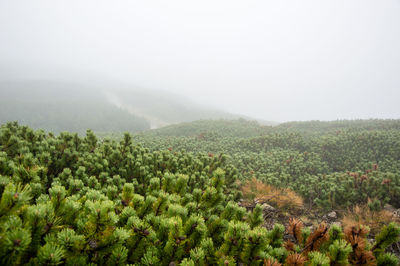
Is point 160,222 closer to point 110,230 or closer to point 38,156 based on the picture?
point 110,230

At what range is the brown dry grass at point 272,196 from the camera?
19.3ft

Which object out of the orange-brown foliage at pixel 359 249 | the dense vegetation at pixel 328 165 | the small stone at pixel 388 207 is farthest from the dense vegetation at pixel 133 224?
the small stone at pixel 388 207

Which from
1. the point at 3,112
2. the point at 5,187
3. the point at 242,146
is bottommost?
the point at 3,112

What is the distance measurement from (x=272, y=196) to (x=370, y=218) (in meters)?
2.48

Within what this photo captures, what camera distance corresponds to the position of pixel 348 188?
7.03m

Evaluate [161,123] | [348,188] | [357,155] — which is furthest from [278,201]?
[161,123]

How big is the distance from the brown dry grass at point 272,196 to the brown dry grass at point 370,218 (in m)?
1.27

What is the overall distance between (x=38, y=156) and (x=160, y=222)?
11.1 feet

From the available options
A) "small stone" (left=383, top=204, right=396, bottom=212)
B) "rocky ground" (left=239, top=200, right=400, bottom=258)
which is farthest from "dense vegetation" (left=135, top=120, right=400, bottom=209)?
"rocky ground" (left=239, top=200, right=400, bottom=258)

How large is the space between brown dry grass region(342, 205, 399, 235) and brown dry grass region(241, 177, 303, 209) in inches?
49.9

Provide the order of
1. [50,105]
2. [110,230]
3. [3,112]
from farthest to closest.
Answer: [50,105]
[3,112]
[110,230]

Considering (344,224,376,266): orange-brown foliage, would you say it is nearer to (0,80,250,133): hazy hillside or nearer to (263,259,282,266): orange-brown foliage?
(263,259,282,266): orange-brown foliage

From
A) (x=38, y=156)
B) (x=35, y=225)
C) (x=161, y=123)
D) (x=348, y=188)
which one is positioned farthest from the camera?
(x=161, y=123)

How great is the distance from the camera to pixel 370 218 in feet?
16.6
